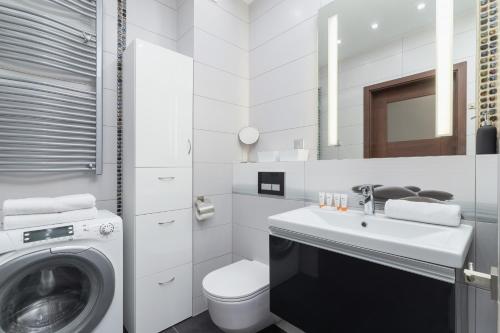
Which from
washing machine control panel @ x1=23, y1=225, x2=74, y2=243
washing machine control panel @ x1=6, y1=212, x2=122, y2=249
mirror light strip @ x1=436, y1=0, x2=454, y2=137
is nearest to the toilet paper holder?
washing machine control panel @ x1=6, y1=212, x2=122, y2=249

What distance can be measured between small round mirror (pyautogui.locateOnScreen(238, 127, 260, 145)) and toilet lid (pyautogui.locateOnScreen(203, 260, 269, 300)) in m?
1.04

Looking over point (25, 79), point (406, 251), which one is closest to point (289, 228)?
point (406, 251)

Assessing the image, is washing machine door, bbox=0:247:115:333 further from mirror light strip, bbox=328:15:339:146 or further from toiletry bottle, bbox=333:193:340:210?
mirror light strip, bbox=328:15:339:146

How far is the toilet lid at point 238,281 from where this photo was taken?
54.3 inches

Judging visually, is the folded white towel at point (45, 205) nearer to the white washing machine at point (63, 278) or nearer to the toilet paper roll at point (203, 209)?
the white washing machine at point (63, 278)

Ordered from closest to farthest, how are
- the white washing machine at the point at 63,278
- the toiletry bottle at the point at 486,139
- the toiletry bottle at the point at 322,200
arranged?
1. the toiletry bottle at the point at 486,139
2. the white washing machine at the point at 63,278
3. the toiletry bottle at the point at 322,200

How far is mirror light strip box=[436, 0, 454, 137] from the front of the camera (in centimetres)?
114

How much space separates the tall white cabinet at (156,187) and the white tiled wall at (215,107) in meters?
0.10

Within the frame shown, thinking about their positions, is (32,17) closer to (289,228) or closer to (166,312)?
(289,228)

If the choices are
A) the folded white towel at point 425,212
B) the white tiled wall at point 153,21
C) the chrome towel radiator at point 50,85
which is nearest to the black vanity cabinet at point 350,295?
the folded white towel at point 425,212

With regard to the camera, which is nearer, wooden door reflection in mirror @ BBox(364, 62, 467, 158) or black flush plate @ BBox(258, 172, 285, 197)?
wooden door reflection in mirror @ BBox(364, 62, 467, 158)

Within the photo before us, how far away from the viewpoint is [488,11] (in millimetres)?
1061

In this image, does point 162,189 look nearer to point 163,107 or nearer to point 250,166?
point 163,107

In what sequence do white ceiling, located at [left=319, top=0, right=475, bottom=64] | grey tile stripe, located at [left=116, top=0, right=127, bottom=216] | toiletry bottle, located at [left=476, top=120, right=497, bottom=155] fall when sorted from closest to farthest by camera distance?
toiletry bottle, located at [left=476, top=120, right=497, bottom=155], white ceiling, located at [left=319, top=0, right=475, bottom=64], grey tile stripe, located at [left=116, top=0, right=127, bottom=216]
